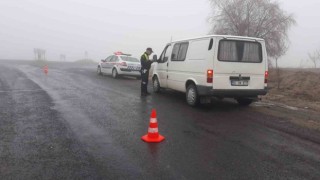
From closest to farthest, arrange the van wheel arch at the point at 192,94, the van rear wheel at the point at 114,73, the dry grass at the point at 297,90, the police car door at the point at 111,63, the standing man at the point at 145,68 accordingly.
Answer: the van wheel arch at the point at 192,94 → the dry grass at the point at 297,90 → the standing man at the point at 145,68 → the van rear wheel at the point at 114,73 → the police car door at the point at 111,63

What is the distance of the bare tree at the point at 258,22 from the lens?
26953 mm

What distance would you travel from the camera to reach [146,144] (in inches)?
225

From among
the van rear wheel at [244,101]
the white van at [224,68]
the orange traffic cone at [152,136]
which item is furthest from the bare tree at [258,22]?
the orange traffic cone at [152,136]

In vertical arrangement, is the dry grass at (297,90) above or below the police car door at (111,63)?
below

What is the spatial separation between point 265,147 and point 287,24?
2400 centimetres

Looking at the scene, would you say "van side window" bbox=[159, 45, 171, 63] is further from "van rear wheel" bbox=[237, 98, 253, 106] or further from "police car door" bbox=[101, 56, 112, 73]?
"police car door" bbox=[101, 56, 112, 73]

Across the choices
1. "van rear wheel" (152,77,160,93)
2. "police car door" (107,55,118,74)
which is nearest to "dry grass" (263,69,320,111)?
"van rear wheel" (152,77,160,93)

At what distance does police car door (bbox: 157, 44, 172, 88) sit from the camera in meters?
11.6

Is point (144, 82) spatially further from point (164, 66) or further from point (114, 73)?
point (114, 73)

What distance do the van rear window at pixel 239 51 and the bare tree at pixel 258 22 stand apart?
18489mm

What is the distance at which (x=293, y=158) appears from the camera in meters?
5.20

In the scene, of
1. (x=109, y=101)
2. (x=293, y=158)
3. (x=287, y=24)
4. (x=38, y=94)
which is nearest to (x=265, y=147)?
(x=293, y=158)

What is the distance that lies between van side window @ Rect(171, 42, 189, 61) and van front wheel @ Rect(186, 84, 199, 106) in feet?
3.45

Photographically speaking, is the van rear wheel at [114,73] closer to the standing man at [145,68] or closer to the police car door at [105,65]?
the police car door at [105,65]
